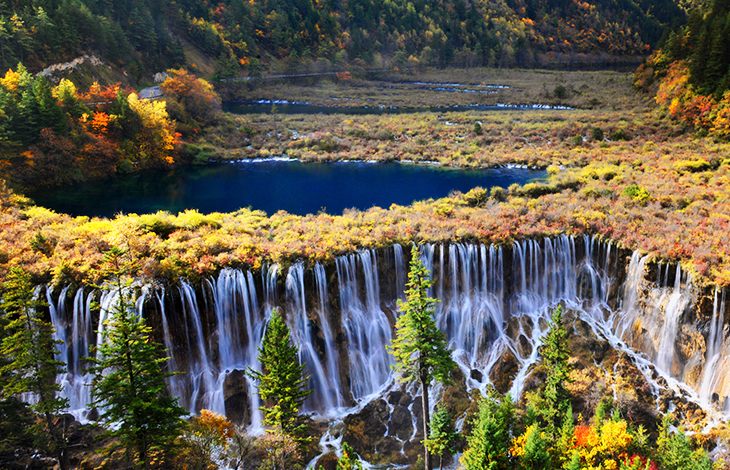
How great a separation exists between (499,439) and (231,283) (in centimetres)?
1799

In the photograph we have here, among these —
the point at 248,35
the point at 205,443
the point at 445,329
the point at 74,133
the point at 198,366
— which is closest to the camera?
the point at 205,443

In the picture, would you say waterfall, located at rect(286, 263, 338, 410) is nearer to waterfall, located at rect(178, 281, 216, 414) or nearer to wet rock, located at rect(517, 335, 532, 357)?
waterfall, located at rect(178, 281, 216, 414)

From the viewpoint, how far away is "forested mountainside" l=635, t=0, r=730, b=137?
58.1 m

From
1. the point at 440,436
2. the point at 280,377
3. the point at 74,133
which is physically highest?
the point at 74,133

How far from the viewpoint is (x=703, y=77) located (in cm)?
6309

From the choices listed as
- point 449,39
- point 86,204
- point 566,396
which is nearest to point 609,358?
point 566,396

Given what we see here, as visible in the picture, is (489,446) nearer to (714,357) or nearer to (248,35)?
(714,357)

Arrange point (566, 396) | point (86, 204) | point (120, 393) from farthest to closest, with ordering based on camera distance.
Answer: point (86, 204), point (566, 396), point (120, 393)

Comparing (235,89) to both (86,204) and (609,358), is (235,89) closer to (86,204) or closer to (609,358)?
(86,204)

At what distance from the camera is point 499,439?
69.2 feet

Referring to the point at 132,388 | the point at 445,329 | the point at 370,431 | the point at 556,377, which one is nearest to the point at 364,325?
the point at 445,329

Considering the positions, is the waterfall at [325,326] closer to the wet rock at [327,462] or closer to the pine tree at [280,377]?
the wet rock at [327,462]

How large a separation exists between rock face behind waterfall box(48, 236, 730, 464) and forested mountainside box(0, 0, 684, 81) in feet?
192

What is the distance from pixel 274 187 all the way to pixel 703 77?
6067cm
